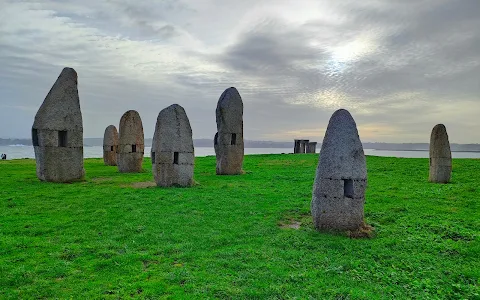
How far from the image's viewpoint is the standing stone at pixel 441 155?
66.9 ft

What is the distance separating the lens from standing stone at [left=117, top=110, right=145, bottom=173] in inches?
1055

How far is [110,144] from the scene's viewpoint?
1323 inches

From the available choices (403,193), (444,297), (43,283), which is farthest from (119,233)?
(403,193)

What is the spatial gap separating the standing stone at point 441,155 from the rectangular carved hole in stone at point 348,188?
41.6 ft

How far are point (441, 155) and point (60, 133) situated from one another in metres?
22.7

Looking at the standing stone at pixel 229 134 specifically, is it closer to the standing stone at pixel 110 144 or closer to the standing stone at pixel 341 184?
the standing stone at pixel 110 144

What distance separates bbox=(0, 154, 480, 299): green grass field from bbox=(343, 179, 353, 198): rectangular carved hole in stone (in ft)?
4.46

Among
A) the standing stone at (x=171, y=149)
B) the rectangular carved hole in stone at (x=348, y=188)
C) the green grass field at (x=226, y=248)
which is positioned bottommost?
the green grass field at (x=226, y=248)

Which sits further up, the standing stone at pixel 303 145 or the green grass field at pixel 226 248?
the standing stone at pixel 303 145

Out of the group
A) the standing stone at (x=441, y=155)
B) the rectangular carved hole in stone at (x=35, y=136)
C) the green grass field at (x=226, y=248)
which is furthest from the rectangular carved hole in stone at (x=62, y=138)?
the standing stone at (x=441, y=155)

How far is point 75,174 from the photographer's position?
21.0 metres

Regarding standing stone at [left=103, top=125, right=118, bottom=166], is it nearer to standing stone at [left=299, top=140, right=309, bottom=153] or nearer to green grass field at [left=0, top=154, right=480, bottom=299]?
green grass field at [left=0, top=154, right=480, bottom=299]

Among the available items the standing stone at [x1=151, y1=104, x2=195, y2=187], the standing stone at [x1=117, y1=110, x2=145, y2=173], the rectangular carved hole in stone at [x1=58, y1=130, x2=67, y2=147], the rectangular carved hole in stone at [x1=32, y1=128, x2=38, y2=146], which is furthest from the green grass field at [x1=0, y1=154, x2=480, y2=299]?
the standing stone at [x1=117, y1=110, x2=145, y2=173]

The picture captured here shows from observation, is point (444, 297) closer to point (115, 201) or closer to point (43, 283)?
point (43, 283)
